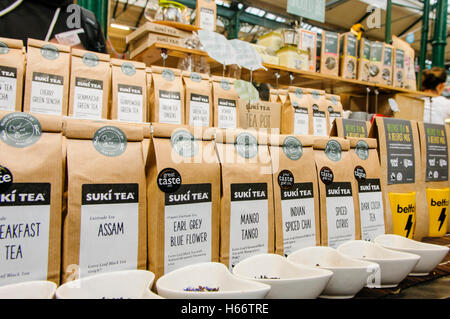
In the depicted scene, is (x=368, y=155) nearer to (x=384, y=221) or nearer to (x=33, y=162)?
(x=384, y=221)

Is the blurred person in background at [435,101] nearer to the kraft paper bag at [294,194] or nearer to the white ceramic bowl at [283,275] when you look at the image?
the kraft paper bag at [294,194]

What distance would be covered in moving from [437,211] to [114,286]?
1110 mm

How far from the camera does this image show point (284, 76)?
2.37 meters

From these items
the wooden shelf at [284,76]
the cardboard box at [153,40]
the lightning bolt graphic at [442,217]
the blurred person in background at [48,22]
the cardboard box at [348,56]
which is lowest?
the lightning bolt graphic at [442,217]

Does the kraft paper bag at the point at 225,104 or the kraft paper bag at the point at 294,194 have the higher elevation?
the kraft paper bag at the point at 225,104

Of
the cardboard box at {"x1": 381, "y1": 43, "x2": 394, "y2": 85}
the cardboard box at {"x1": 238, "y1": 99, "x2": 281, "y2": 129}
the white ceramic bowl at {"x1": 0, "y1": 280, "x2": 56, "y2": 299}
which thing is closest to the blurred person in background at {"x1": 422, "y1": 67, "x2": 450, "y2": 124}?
the cardboard box at {"x1": 381, "y1": 43, "x2": 394, "y2": 85}

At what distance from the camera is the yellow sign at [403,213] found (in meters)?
1.00

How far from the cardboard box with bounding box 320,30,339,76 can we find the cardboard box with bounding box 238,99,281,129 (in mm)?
1212

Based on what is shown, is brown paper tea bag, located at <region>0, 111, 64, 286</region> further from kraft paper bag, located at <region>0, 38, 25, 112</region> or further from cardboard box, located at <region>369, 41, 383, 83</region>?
cardboard box, located at <region>369, 41, 383, 83</region>

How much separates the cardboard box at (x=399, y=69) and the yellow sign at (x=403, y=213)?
6.63 ft

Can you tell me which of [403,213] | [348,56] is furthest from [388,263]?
[348,56]

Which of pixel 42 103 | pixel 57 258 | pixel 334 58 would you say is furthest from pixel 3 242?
pixel 334 58

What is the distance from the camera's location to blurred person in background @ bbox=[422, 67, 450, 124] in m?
2.95

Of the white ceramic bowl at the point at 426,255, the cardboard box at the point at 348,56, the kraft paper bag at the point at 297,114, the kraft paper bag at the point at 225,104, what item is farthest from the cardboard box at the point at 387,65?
the white ceramic bowl at the point at 426,255
